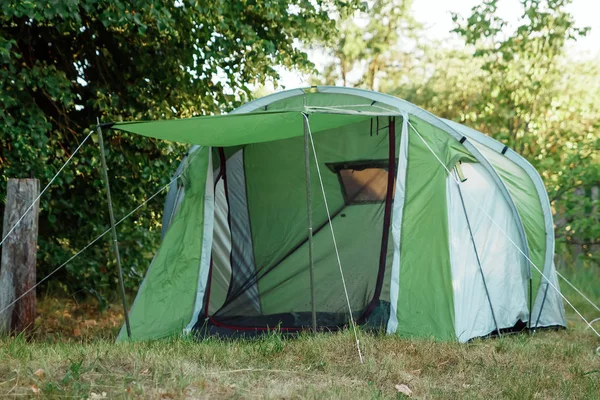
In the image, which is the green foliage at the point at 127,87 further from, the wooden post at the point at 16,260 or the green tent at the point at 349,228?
the green tent at the point at 349,228

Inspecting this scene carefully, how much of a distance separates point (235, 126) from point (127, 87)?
250 cm

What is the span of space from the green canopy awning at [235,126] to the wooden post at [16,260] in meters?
1.03

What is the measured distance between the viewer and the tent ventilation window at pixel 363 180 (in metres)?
5.64

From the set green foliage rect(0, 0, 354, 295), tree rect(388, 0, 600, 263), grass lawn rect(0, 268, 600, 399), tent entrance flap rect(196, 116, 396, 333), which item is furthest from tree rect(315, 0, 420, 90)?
grass lawn rect(0, 268, 600, 399)

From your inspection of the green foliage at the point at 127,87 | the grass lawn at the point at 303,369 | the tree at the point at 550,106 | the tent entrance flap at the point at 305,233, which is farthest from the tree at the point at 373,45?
the grass lawn at the point at 303,369

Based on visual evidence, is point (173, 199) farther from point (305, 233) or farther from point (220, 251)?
point (305, 233)

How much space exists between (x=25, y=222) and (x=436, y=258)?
2.87 meters

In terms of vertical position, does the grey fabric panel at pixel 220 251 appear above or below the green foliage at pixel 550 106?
below

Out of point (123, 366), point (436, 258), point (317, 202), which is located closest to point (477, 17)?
point (317, 202)

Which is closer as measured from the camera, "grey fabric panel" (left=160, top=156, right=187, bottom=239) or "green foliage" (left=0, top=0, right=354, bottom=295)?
"grey fabric panel" (left=160, top=156, right=187, bottom=239)

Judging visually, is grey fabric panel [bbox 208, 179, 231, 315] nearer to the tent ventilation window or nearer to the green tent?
the green tent

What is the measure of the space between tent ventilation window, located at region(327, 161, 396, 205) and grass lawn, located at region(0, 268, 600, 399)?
1.44m

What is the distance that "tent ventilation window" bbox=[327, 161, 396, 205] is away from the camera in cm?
564

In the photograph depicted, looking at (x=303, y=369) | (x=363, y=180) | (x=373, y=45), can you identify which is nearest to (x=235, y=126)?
(x=363, y=180)
